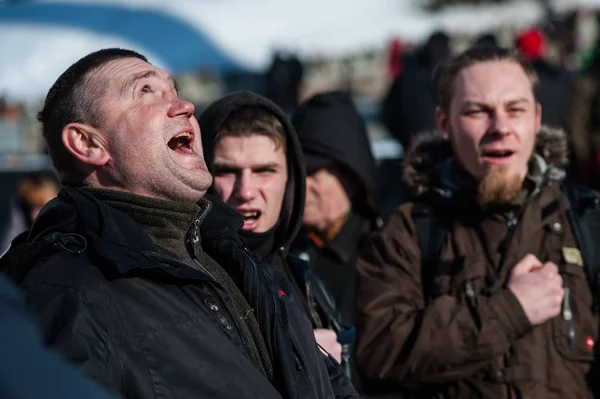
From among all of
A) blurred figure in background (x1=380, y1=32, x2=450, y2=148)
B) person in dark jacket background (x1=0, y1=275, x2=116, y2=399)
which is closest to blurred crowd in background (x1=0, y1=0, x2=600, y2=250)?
blurred figure in background (x1=380, y1=32, x2=450, y2=148)

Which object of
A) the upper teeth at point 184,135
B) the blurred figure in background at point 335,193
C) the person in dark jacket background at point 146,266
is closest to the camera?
the person in dark jacket background at point 146,266

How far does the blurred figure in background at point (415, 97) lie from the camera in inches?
269

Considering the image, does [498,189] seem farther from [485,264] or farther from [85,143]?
[85,143]

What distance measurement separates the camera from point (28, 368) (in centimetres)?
127

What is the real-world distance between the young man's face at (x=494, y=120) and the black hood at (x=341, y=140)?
41.2 inches

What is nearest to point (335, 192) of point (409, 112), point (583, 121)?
point (409, 112)

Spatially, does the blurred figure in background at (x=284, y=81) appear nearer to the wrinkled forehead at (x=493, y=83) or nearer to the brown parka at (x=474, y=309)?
the wrinkled forehead at (x=493, y=83)

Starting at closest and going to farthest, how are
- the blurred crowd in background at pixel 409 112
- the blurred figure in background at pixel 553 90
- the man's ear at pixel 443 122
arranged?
1. the man's ear at pixel 443 122
2. the blurred figure in background at pixel 553 90
3. the blurred crowd in background at pixel 409 112

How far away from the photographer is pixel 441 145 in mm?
3980

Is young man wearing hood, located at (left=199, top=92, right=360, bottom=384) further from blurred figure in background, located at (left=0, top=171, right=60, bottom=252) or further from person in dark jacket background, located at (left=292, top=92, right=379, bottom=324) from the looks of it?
blurred figure in background, located at (left=0, top=171, right=60, bottom=252)

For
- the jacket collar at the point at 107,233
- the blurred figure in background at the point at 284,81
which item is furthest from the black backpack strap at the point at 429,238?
the blurred figure in background at the point at 284,81

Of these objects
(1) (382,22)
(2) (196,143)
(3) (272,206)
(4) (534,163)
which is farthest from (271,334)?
(1) (382,22)

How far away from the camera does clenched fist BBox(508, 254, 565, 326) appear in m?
3.38

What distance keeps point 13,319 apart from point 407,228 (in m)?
2.52
